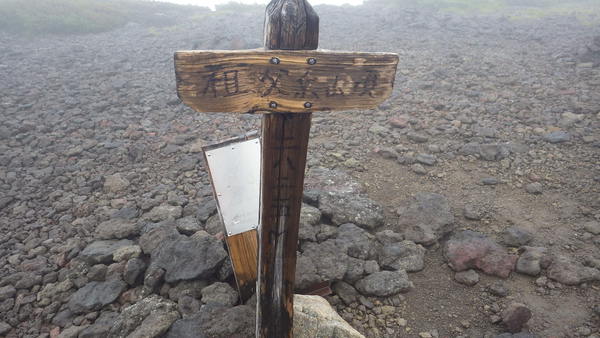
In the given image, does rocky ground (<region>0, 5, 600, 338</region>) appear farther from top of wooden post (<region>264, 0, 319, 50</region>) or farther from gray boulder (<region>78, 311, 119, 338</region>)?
top of wooden post (<region>264, 0, 319, 50</region>)

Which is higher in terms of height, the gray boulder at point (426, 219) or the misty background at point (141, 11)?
the misty background at point (141, 11)

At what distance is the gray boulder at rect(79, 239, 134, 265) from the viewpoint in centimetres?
422

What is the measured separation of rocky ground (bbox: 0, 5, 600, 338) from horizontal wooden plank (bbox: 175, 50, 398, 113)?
2.14m

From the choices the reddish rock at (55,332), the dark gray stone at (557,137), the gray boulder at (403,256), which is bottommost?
the reddish rock at (55,332)

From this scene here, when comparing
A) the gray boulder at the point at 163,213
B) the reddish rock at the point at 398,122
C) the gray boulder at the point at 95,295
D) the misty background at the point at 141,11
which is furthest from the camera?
the misty background at the point at 141,11

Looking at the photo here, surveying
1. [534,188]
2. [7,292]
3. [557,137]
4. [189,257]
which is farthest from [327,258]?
[557,137]

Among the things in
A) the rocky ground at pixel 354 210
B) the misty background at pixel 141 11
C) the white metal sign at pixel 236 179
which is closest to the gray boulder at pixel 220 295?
the rocky ground at pixel 354 210

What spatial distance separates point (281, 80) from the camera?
1.70 m

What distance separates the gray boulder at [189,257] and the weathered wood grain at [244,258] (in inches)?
17.9

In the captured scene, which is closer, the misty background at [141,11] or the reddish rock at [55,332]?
the reddish rock at [55,332]

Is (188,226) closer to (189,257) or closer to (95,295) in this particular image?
(189,257)

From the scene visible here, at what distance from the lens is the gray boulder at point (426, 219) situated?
4617 mm

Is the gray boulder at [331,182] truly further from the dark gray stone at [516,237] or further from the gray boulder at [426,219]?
the dark gray stone at [516,237]

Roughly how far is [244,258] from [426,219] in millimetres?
2654
